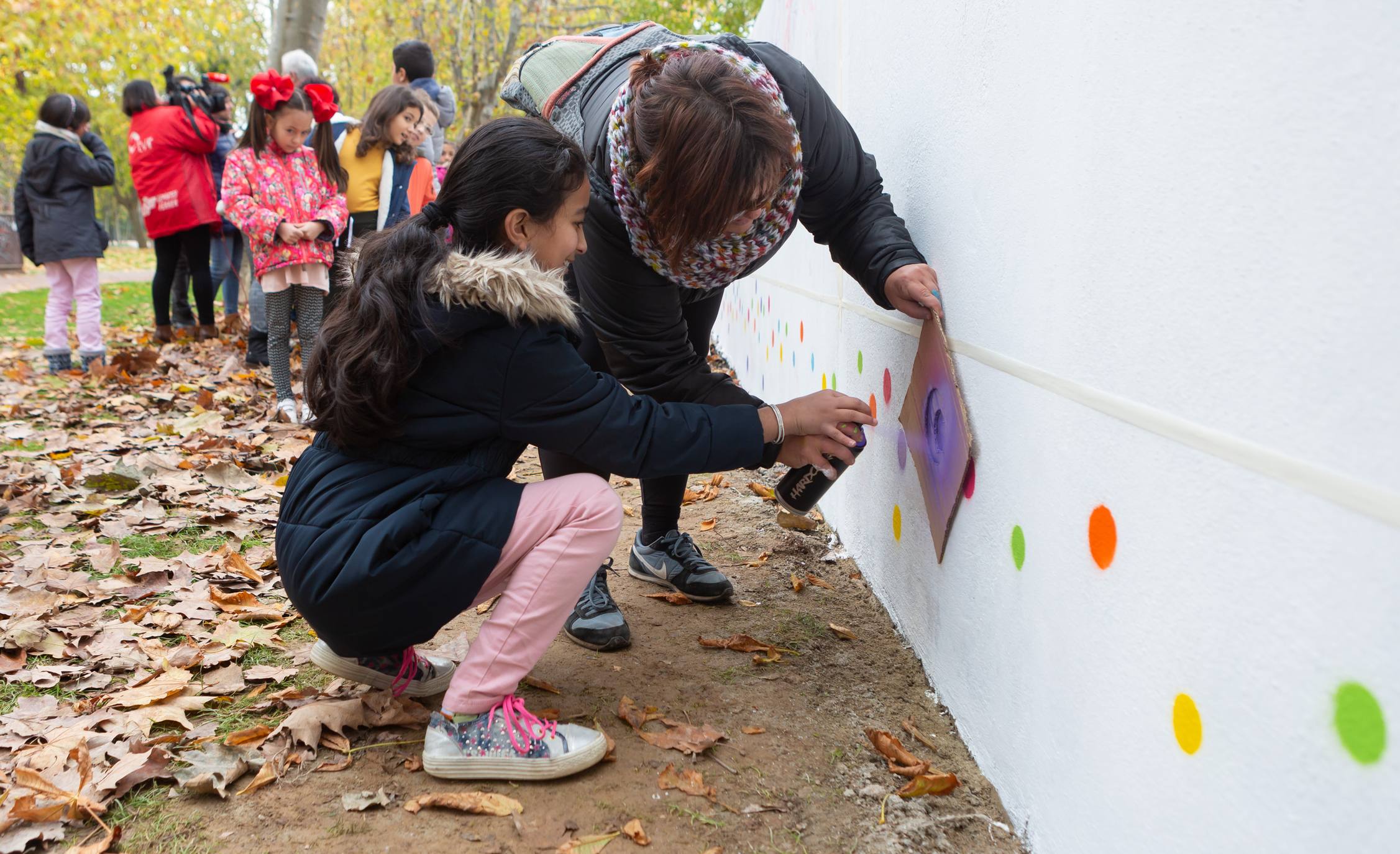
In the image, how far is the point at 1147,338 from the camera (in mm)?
1297

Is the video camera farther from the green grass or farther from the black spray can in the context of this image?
the black spray can

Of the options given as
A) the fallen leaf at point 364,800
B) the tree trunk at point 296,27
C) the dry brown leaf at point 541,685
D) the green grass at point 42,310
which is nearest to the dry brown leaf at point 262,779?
the fallen leaf at point 364,800

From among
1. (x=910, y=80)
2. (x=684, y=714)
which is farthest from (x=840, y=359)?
(x=684, y=714)

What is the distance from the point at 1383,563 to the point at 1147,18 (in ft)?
2.53

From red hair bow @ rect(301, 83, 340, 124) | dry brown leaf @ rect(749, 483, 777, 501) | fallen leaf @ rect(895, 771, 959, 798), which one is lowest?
dry brown leaf @ rect(749, 483, 777, 501)

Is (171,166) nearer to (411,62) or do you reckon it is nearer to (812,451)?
(411,62)

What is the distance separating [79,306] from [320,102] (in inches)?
97.8

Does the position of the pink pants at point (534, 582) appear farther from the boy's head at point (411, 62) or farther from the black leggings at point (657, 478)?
the boy's head at point (411, 62)

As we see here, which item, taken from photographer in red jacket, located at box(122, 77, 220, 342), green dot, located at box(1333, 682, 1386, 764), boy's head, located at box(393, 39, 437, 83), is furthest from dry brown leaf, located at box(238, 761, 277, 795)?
photographer in red jacket, located at box(122, 77, 220, 342)

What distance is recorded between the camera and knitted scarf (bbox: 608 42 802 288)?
75.3 inches

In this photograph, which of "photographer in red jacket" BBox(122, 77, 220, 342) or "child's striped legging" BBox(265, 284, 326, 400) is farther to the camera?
"photographer in red jacket" BBox(122, 77, 220, 342)

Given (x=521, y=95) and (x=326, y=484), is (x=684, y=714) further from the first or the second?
(x=521, y=95)

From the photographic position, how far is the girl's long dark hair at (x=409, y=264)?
73.2 inches

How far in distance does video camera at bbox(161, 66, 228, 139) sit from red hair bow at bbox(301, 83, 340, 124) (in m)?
2.04
